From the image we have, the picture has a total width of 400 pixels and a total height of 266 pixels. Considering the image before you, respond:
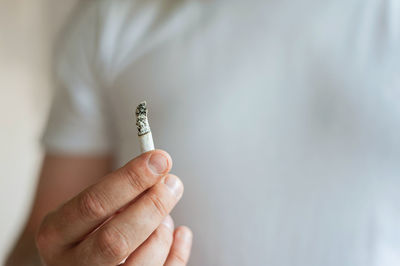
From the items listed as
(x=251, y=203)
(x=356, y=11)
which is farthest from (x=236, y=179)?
(x=356, y=11)

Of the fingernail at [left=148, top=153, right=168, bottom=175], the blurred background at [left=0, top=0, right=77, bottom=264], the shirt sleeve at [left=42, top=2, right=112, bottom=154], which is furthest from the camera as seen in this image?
the blurred background at [left=0, top=0, right=77, bottom=264]

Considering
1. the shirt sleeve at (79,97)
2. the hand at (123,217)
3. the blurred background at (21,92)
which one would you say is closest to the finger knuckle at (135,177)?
the hand at (123,217)

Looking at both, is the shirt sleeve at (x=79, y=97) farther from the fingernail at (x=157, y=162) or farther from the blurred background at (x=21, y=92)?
the blurred background at (x=21, y=92)

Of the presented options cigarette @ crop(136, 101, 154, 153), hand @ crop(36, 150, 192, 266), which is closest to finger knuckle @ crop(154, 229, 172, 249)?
hand @ crop(36, 150, 192, 266)

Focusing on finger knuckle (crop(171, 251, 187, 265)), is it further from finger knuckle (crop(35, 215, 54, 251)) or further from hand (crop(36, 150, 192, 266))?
finger knuckle (crop(35, 215, 54, 251))

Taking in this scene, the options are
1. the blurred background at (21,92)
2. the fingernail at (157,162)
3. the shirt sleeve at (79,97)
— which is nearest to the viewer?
the fingernail at (157,162)

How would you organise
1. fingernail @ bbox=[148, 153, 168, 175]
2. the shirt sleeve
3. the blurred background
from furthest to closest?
the blurred background < the shirt sleeve < fingernail @ bbox=[148, 153, 168, 175]

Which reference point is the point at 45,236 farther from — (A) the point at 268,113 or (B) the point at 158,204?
(A) the point at 268,113

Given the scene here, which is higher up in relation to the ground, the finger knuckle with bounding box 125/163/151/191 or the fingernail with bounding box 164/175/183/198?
the finger knuckle with bounding box 125/163/151/191
